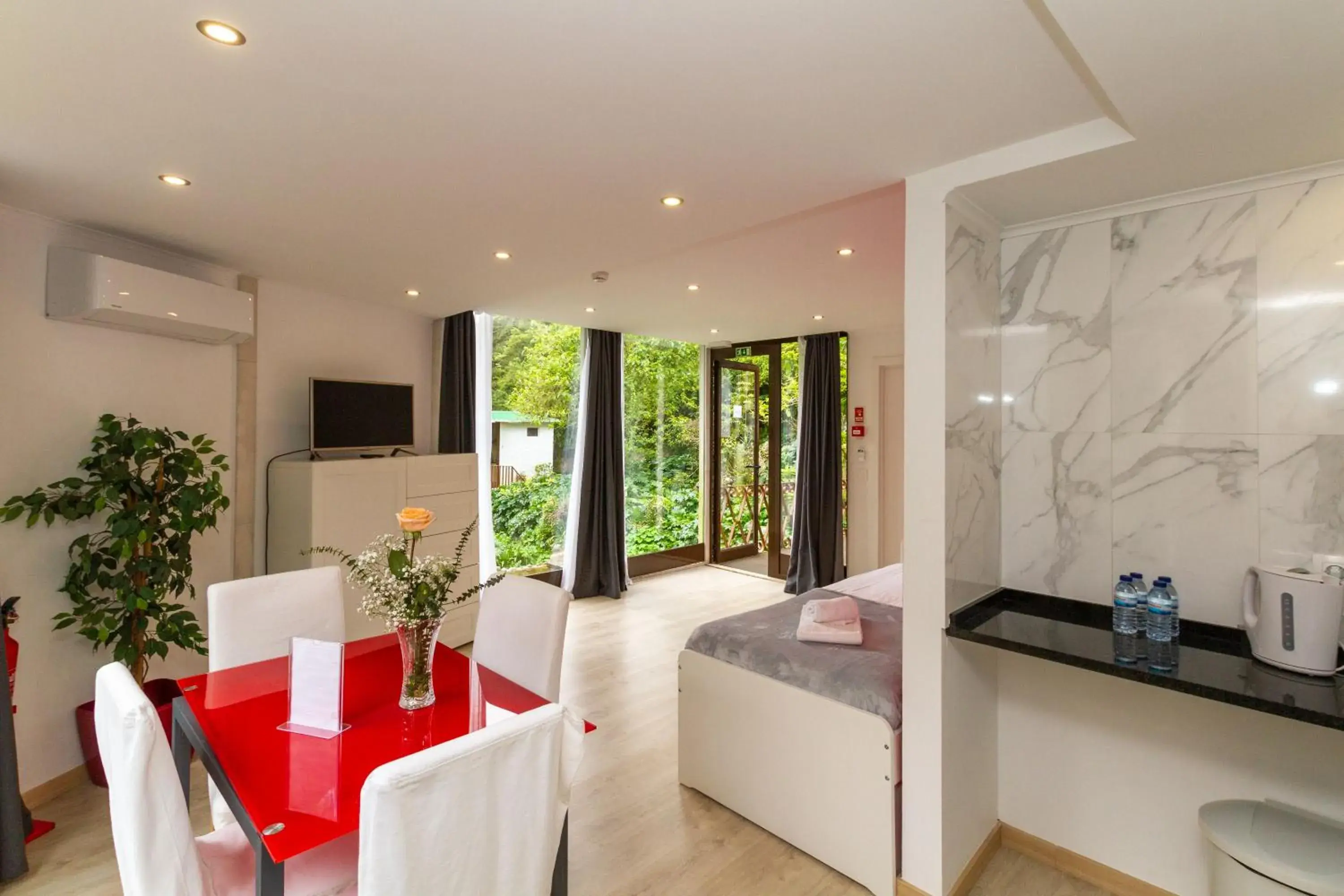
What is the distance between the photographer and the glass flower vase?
5.89 ft

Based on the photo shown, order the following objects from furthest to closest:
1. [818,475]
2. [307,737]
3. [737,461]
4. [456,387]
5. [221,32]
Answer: [737,461]
[818,475]
[456,387]
[307,737]
[221,32]

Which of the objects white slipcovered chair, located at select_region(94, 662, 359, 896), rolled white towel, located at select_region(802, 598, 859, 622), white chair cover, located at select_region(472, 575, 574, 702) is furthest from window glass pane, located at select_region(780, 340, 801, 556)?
white slipcovered chair, located at select_region(94, 662, 359, 896)

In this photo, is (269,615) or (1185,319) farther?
(269,615)

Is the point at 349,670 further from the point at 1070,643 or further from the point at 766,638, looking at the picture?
the point at 1070,643

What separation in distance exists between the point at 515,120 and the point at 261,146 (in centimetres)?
85

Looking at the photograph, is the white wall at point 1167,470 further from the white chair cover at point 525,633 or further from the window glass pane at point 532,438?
the window glass pane at point 532,438

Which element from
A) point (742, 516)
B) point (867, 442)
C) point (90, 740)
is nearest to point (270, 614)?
point (90, 740)

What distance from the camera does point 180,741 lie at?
1867 mm

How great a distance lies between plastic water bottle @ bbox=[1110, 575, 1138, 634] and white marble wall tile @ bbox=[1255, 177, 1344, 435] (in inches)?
24.9

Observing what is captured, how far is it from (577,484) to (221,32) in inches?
180

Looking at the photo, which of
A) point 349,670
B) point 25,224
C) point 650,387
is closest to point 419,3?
point 349,670

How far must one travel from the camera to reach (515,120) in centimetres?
176

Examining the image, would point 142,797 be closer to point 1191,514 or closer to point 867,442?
point 1191,514

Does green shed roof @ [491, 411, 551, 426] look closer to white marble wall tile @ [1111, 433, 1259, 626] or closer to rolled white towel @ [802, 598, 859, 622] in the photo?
rolled white towel @ [802, 598, 859, 622]
